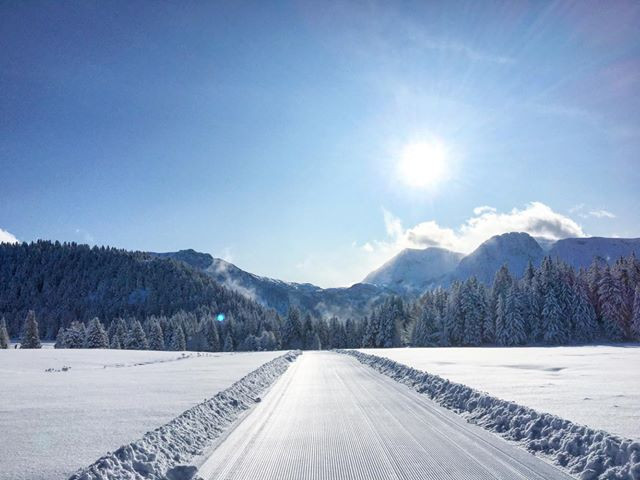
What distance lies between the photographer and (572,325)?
2906 inches

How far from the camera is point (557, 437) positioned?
8.02 metres

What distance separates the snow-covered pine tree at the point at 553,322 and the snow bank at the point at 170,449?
71.9 m

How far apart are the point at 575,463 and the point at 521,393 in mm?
6735

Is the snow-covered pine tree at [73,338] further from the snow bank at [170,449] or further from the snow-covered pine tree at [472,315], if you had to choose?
the snow bank at [170,449]

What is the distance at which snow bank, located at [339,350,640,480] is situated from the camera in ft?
21.4

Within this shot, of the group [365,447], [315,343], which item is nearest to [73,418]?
[365,447]

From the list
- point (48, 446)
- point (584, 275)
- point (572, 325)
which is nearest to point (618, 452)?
point (48, 446)

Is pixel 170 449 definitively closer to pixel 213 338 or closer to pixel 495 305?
pixel 495 305

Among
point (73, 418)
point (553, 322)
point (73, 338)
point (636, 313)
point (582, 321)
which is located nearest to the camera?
point (73, 418)

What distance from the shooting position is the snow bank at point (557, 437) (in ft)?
21.4

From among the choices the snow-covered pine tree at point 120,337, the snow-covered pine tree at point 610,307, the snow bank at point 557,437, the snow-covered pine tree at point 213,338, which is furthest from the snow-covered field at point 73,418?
the snow-covered pine tree at point 213,338

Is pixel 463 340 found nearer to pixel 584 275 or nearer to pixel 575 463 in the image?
pixel 584 275

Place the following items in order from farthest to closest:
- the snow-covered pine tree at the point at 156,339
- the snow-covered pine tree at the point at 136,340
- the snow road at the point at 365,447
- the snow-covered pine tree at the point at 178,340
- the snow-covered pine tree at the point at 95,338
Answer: the snow-covered pine tree at the point at 178,340 < the snow-covered pine tree at the point at 156,339 < the snow-covered pine tree at the point at 136,340 < the snow-covered pine tree at the point at 95,338 < the snow road at the point at 365,447

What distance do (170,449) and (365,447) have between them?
11.4 feet
